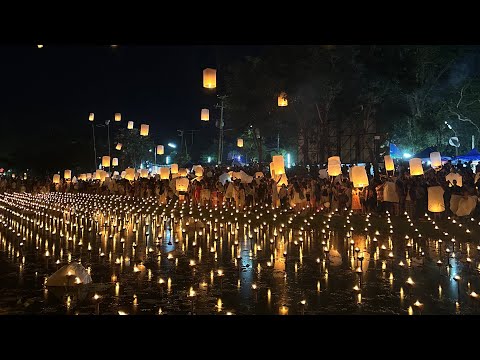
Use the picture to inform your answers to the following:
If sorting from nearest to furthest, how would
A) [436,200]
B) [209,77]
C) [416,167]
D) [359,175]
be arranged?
1. [436,200]
2. [209,77]
3. [359,175]
4. [416,167]

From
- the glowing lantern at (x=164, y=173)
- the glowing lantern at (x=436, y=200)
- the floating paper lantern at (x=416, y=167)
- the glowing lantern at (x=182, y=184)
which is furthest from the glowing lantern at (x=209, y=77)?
the glowing lantern at (x=164, y=173)

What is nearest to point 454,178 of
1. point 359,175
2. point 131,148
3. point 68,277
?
point 359,175

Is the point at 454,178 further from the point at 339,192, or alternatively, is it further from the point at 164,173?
the point at 164,173

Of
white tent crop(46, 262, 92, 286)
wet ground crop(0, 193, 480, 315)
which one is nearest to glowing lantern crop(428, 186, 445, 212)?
wet ground crop(0, 193, 480, 315)

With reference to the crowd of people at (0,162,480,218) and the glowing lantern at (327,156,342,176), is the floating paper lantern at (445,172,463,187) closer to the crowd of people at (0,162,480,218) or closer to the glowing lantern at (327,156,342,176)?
the crowd of people at (0,162,480,218)

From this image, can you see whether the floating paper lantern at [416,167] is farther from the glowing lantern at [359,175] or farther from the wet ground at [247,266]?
the glowing lantern at [359,175]

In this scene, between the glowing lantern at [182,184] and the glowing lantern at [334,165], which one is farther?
the glowing lantern at [182,184]

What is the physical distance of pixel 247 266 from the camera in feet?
30.8

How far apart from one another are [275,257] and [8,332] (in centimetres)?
654

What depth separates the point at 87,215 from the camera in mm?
18844

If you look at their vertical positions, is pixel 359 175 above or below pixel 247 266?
above

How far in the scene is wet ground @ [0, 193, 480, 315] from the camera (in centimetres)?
689

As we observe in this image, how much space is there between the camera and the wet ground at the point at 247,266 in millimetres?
6891

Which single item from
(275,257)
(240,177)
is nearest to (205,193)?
(240,177)
